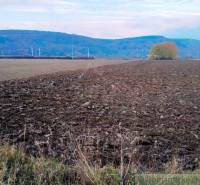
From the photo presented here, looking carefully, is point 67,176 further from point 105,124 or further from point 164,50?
point 164,50

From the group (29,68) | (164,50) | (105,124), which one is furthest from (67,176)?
(164,50)

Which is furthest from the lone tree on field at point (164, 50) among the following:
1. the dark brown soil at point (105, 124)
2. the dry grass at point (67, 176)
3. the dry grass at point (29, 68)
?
the dry grass at point (67, 176)

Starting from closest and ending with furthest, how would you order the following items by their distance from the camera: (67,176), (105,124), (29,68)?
(67,176) → (105,124) → (29,68)

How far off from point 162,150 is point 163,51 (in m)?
165

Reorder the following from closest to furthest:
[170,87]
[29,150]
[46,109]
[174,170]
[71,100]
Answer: [174,170], [29,150], [46,109], [71,100], [170,87]

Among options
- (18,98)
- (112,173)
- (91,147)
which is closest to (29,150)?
(91,147)

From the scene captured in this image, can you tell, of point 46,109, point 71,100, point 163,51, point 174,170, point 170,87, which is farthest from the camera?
point 163,51

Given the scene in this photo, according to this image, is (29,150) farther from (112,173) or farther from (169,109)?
(169,109)

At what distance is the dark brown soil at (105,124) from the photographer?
1237 cm

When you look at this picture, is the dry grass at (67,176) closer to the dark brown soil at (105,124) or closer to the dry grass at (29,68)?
the dark brown soil at (105,124)

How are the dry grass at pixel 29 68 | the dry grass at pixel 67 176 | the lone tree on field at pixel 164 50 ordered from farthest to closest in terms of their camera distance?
1. the lone tree on field at pixel 164 50
2. the dry grass at pixel 29 68
3. the dry grass at pixel 67 176

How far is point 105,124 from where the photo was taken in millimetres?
16406

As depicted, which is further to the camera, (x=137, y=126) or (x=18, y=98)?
(x=18, y=98)

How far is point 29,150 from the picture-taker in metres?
12.3
